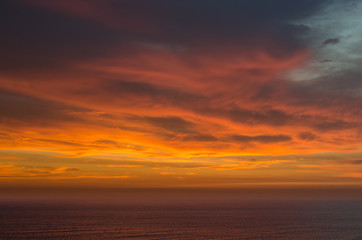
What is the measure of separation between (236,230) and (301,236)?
23.9 m

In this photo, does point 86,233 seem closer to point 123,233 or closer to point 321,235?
point 123,233

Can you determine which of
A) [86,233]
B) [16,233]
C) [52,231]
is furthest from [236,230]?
[16,233]

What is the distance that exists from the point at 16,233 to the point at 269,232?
290ft

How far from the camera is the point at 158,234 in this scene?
10219 cm

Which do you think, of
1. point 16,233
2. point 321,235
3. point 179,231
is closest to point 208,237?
point 179,231

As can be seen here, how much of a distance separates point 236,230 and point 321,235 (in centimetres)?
2935

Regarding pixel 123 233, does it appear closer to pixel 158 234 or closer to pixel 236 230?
pixel 158 234

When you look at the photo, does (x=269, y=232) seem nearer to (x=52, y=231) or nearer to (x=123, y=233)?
(x=123, y=233)

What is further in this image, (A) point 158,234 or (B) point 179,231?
(B) point 179,231

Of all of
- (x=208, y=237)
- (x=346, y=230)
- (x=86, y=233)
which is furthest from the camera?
(x=346, y=230)

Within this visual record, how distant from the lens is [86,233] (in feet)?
343

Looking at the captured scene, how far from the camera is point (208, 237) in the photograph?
97250mm

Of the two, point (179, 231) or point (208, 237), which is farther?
point (179, 231)

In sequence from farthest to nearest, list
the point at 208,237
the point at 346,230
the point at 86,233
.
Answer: the point at 346,230 → the point at 86,233 → the point at 208,237
